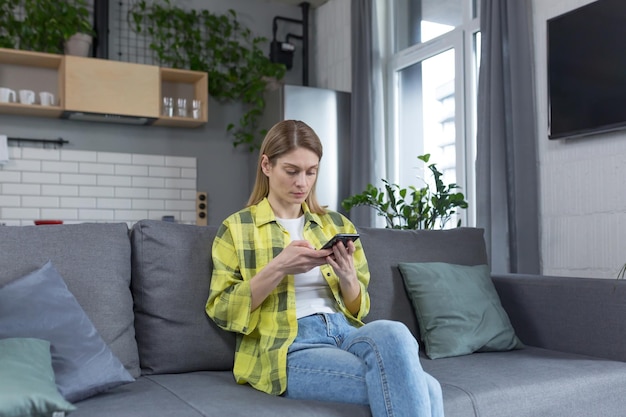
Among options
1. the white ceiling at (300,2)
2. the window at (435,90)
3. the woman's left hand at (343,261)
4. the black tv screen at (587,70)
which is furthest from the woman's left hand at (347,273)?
the white ceiling at (300,2)

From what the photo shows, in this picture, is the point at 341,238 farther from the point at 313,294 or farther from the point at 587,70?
the point at 587,70

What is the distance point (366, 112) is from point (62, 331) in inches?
126

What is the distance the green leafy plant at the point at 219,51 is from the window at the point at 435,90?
98 centimetres

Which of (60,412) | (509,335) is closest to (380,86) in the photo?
A: (509,335)

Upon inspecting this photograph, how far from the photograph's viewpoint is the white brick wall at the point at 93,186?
4.41m

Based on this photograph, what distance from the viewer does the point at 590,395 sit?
195 cm

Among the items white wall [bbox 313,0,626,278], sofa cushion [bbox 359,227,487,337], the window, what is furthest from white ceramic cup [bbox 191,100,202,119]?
sofa cushion [bbox 359,227,487,337]

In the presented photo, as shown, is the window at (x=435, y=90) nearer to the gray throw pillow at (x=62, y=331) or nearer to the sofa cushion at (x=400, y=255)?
the sofa cushion at (x=400, y=255)

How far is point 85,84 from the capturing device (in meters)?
4.30

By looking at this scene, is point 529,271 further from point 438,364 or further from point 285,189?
point 285,189

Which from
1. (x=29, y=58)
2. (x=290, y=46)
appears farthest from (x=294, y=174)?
(x=290, y=46)

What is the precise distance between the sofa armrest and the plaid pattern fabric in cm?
73

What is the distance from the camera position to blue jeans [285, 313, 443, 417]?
154cm

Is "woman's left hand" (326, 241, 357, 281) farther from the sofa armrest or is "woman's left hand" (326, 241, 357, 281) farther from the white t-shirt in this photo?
the sofa armrest
